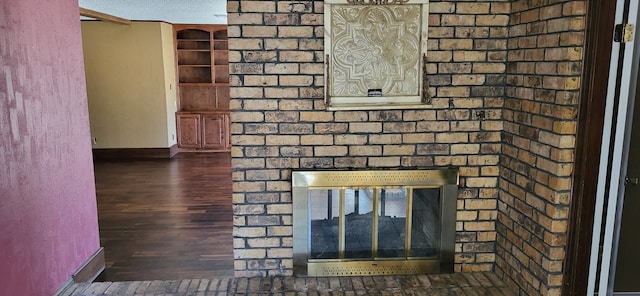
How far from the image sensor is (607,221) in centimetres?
224

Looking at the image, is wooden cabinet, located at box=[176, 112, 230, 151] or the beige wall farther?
wooden cabinet, located at box=[176, 112, 230, 151]

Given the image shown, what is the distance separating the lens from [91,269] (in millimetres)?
3281

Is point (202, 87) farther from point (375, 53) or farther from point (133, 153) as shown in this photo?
point (375, 53)

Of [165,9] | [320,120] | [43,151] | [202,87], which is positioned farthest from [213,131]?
[320,120]

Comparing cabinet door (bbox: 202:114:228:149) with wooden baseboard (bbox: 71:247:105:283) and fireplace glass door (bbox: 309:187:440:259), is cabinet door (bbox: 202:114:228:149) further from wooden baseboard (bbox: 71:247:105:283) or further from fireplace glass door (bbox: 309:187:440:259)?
fireplace glass door (bbox: 309:187:440:259)

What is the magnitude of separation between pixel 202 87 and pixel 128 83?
1350 millimetres

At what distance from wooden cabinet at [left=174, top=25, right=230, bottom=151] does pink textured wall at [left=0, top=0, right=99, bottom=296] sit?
498cm

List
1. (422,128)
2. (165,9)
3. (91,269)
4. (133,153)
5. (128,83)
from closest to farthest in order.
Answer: (422,128), (91,269), (165,9), (128,83), (133,153)

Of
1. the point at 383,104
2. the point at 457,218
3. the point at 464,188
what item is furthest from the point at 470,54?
the point at 457,218

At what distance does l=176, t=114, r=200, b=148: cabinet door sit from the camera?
329 inches

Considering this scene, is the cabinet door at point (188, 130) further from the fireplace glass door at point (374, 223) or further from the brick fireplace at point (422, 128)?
the fireplace glass door at point (374, 223)

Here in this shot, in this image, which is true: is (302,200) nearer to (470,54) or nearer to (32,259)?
(470,54)

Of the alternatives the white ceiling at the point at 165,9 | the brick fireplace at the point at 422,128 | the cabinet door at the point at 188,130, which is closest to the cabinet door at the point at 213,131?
the cabinet door at the point at 188,130

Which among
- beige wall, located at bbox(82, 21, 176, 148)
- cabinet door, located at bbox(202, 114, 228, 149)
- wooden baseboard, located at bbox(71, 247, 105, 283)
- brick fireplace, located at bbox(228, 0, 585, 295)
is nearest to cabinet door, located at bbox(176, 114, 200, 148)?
cabinet door, located at bbox(202, 114, 228, 149)
